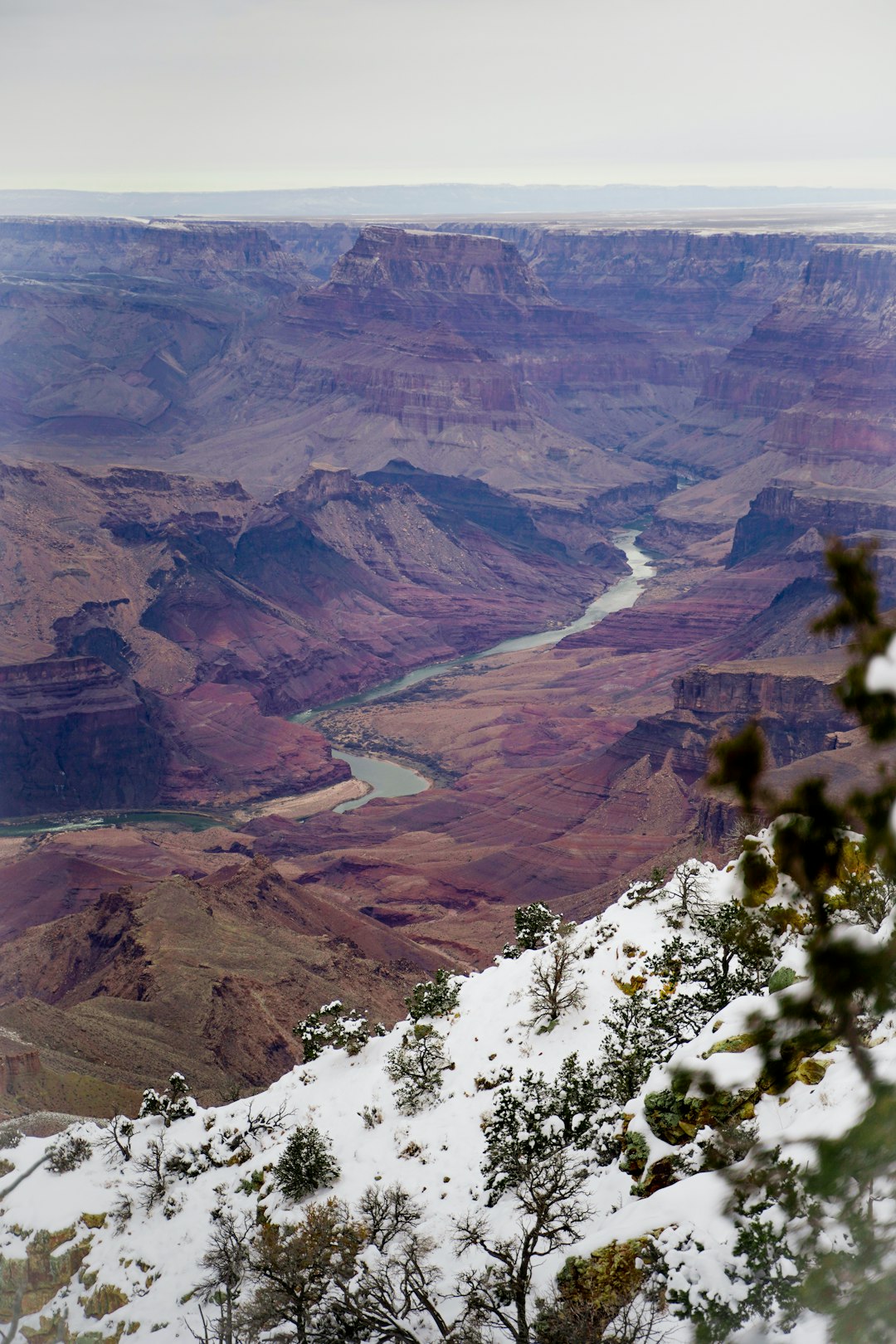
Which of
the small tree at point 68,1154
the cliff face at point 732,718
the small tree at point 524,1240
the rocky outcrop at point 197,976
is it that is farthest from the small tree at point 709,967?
the cliff face at point 732,718

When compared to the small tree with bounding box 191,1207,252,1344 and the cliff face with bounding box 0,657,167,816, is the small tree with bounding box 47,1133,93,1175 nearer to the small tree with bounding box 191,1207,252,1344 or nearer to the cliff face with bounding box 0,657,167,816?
the small tree with bounding box 191,1207,252,1344

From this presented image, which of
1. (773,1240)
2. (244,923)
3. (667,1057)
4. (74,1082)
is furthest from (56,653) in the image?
(773,1240)

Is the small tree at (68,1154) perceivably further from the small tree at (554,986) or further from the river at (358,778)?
the river at (358,778)

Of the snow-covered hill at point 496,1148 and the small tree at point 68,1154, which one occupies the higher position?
the snow-covered hill at point 496,1148

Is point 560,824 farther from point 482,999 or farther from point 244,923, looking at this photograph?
point 482,999

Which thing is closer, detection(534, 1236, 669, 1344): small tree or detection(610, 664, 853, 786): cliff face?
detection(534, 1236, 669, 1344): small tree

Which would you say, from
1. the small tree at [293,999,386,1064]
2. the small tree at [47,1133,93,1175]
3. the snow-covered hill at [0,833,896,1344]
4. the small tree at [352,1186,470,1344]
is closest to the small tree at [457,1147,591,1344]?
the snow-covered hill at [0,833,896,1344]

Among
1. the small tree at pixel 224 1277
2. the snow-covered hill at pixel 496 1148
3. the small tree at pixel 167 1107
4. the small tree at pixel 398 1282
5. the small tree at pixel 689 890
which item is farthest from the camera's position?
the small tree at pixel 167 1107
